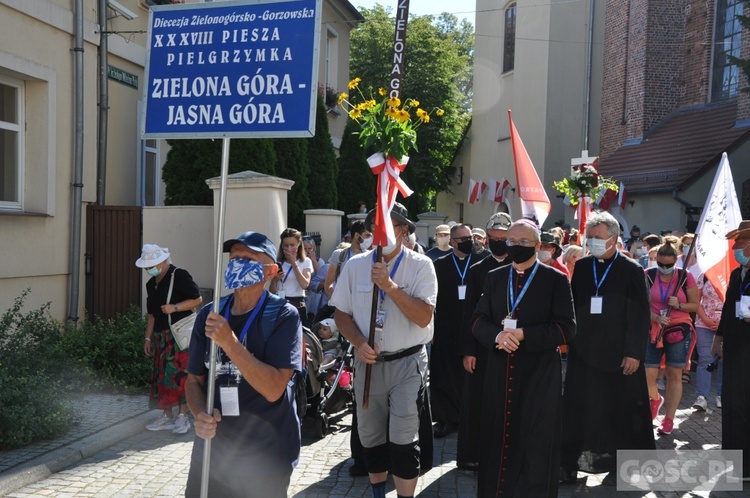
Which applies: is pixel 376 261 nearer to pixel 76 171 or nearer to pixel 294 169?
pixel 76 171

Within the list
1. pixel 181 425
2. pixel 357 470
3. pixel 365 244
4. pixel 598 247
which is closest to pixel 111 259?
pixel 365 244

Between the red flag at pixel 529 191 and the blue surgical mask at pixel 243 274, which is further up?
the red flag at pixel 529 191

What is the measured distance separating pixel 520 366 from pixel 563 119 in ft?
81.5

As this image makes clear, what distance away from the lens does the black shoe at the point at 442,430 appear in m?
7.40

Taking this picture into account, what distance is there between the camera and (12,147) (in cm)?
1017

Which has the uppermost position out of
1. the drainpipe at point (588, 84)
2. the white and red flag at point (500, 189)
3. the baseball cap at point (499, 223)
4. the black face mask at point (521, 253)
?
the drainpipe at point (588, 84)

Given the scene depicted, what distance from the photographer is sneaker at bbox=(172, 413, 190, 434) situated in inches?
285

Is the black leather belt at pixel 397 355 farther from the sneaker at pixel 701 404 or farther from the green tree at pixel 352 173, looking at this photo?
the green tree at pixel 352 173

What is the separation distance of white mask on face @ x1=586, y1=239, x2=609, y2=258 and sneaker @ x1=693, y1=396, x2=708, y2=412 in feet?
11.6

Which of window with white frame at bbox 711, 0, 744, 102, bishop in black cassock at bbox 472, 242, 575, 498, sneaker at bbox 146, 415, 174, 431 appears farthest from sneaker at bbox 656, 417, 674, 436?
window with white frame at bbox 711, 0, 744, 102

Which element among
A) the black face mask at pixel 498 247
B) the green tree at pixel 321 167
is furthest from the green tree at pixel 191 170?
the black face mask at pixel 498 247

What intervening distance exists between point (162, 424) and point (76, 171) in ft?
15.8

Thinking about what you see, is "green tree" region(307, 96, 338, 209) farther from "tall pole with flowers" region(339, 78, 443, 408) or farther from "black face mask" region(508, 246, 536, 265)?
"black face mask" region(508, 246, 536, 265)

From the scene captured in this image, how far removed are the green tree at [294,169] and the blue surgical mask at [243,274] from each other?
1124 cm
